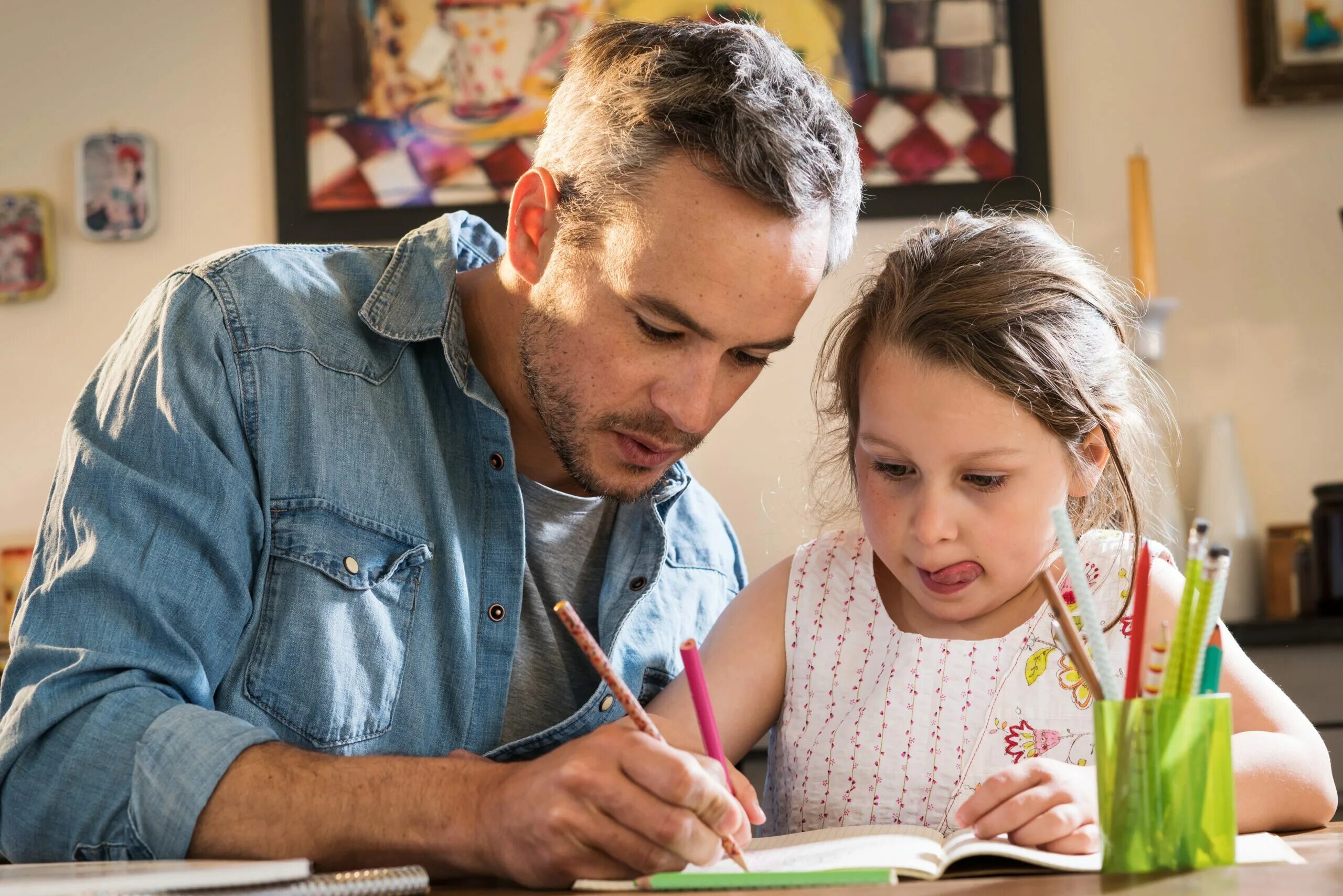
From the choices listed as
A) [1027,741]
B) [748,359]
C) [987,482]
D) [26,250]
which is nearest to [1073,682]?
[1027,741]

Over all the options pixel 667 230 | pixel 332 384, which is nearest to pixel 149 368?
pixel 332 384

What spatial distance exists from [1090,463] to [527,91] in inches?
66.7

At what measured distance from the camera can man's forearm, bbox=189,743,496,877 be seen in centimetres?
86

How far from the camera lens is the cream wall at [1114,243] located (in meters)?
2.49

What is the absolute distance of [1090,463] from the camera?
121cm

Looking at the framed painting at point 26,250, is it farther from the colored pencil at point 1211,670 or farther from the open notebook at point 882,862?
the colored pencil at point 1211,670

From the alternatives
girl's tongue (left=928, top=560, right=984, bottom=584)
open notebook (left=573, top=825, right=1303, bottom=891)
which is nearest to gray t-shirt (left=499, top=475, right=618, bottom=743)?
girl's tongue (left=928, top=560, right=984, bottom=584)

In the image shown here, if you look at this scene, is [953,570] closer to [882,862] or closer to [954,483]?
[954,483]

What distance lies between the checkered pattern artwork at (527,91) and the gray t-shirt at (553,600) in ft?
4.41

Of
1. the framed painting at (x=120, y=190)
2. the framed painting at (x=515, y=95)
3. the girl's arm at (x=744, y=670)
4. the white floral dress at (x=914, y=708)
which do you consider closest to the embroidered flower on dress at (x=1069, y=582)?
the white floral dress at (x=914, y=708)

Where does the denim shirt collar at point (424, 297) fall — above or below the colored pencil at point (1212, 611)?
above

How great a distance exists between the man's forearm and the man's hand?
2.0 inches

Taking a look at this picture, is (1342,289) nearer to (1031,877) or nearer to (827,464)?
(827,464)

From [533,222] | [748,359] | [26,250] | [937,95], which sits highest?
[937,95]
